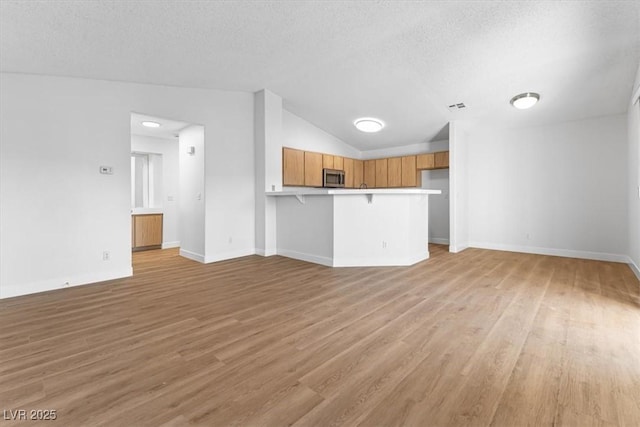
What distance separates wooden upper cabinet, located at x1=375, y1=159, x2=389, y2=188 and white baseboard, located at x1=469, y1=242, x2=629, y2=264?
2.59 metres

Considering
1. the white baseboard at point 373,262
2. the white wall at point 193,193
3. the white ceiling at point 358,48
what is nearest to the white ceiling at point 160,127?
the white wall at point 193,193

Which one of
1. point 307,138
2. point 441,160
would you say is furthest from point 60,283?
point 441,160

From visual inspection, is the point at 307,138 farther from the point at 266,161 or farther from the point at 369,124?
the point at 266,161

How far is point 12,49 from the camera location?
2.95 metres

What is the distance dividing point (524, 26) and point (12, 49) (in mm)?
5386

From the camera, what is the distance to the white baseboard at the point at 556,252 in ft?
17.3

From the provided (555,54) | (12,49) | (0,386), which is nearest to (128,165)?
(12,49)

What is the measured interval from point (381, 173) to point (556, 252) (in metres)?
4.13

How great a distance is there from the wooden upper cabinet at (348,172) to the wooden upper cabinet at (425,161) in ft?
5.76

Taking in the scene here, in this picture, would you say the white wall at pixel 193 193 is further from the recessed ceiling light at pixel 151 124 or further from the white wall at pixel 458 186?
the white wall at pixel 458 186

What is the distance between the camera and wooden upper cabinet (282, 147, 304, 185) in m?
6.41

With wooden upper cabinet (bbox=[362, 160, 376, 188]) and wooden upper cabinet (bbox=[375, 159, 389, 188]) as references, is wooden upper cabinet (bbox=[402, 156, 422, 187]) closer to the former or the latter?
wooden upper cabinet (bbox=[375, 159, 389, 188])

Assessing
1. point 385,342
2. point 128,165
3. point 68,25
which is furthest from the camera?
point 128,165

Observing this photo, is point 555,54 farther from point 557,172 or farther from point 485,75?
point 557,172
